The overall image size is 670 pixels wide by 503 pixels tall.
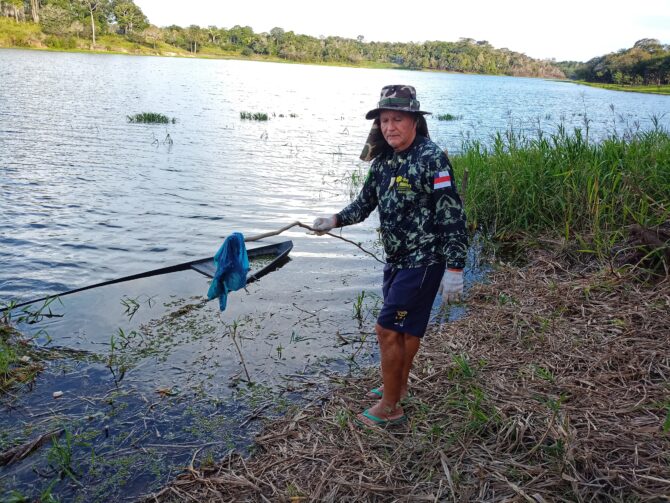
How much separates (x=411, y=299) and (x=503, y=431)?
1039 millimetres

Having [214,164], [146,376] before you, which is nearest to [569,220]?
[146,376]

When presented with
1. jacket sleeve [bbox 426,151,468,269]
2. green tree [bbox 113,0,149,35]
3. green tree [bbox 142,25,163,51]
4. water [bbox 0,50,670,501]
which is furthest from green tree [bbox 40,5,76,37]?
jacket sleeve [bbox 426,151,468,269]

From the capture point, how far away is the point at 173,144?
737 inches

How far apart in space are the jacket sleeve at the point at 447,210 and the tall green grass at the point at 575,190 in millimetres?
3594

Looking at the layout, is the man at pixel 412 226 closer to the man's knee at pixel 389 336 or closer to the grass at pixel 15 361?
the man's knee at pixel 389 336

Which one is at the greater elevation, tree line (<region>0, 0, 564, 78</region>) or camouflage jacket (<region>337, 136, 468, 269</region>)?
tree line (<region>0, 0, 564, 78</region>)

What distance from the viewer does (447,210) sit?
11.3 ft

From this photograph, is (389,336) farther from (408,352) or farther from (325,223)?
(325,223)

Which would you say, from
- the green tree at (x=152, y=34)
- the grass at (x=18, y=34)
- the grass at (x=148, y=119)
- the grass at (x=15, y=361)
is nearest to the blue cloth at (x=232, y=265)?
the grass at (x=15, y=361)

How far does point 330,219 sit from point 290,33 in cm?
15455

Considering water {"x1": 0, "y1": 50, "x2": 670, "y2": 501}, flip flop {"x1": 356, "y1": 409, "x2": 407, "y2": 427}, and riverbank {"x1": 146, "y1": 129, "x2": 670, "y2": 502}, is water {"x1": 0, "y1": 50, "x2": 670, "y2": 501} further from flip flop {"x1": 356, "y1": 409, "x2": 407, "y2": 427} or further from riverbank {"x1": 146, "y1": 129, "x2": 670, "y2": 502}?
flip flop {"x1": 356, "y1": 409, "x2": 407, "y2": 427}

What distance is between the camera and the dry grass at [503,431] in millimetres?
3016

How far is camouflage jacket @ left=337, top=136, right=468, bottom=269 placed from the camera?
3.45 metres

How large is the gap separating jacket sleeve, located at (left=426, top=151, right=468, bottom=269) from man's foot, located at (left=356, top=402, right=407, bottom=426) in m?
1.16
